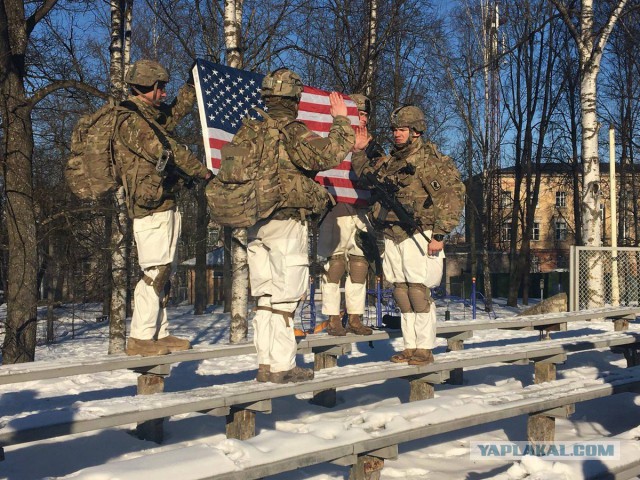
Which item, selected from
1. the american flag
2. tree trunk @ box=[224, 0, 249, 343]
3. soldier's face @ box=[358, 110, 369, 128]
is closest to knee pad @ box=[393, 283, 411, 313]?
the american flag

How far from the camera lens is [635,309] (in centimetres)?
955

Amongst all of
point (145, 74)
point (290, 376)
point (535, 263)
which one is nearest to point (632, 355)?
point (290, 376)

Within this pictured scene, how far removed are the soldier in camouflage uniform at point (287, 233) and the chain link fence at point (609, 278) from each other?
1001 centimetres

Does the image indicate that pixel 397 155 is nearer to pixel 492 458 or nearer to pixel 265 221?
pixel 265 221

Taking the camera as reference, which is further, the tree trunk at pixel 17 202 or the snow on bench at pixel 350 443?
the tree trunk at pixel 17 202

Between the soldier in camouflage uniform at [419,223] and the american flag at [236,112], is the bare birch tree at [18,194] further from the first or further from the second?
the soldier in camouflage uniform at [419,223]

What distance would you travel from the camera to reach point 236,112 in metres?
7.44

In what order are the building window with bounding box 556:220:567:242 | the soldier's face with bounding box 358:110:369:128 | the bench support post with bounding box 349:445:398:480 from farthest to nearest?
the building window with bounding box 556:220:567:242
the soldier's face with bounding box 358:110:369:128
the bench support post with bounding box 349:445:398:480

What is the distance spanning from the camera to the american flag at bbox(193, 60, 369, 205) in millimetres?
6961

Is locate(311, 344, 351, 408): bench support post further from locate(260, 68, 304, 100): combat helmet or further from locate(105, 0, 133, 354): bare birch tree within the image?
locate(105, 0, 133, 354): bare birch tree

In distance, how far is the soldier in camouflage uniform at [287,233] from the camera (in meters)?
5.13

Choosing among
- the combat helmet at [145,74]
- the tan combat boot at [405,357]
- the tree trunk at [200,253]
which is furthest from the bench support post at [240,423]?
the tree trunk at [200,253]

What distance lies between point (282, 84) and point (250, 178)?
2.39ft

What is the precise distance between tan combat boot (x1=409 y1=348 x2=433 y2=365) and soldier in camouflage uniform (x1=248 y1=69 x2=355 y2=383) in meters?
1.11
